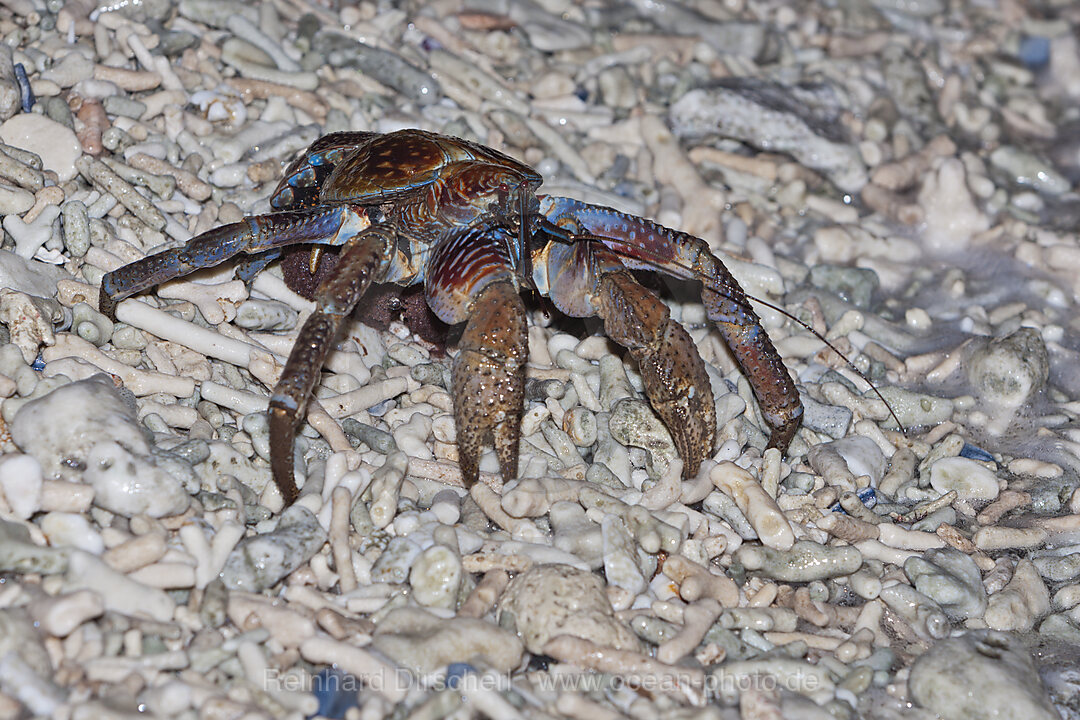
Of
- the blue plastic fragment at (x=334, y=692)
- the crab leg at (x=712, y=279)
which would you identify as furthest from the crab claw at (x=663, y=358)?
the blue plastic fragment at (x=334, y=692)

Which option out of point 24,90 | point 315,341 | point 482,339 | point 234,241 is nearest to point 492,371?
point 482,339

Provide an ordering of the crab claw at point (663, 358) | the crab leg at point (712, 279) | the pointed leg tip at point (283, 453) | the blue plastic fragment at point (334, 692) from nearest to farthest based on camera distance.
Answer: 1. the blue plastic fragment at point (334, 692)
2. the pointed leg tip at point (283, 453)
3. the crab claw at point (663, 358)
4. the crab leg at point (712, 279)

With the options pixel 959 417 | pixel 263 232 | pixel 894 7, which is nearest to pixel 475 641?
pixel 263 232

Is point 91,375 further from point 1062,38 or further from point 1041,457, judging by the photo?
point 1062,38

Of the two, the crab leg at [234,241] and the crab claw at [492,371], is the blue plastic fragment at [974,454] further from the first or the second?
the crab leg at [234,241]

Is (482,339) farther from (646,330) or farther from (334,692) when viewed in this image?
(334,692)
